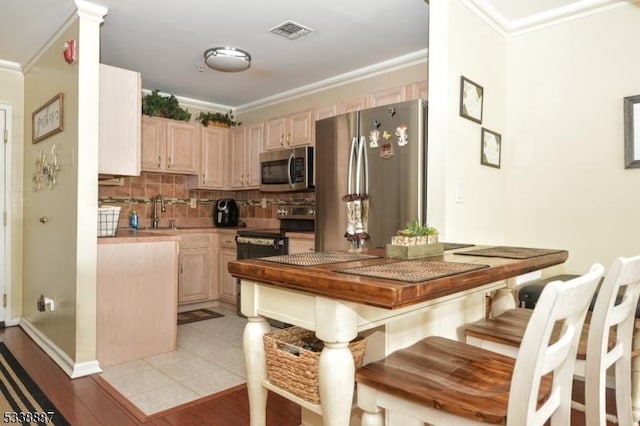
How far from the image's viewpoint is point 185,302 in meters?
4.46

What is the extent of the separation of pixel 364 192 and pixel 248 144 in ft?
8.01

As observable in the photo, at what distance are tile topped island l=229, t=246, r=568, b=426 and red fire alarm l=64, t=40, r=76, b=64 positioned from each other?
213 centimetres

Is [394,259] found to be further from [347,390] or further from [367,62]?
[367,62]

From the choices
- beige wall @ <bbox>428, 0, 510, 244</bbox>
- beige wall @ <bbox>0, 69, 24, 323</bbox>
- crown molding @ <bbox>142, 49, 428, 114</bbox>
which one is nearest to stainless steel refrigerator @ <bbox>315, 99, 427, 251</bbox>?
beige wall @ <bbox>428, 0, 510, 244</bbox>

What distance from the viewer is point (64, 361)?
2783 mm

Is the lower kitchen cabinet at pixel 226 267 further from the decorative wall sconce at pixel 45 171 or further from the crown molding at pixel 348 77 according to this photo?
the decorative wall sconce at pixel 45 171

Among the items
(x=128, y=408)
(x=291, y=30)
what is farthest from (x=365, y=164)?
(x=128, y=408)

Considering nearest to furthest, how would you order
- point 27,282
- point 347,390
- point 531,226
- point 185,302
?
1. point 347,390
2. point 531,226
3. point 27,282
4. point 185,302

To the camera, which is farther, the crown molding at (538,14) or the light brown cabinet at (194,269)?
the light brown cabinet at (194,269)

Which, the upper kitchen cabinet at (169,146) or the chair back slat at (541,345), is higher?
the upper kitchen cabinet at (169,146)

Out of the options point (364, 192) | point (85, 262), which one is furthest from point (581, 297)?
point (85, 262)

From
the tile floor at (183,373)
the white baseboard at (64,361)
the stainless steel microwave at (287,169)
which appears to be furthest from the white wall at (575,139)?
the white baseboard at (64,361)

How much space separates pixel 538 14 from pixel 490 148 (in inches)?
36.3

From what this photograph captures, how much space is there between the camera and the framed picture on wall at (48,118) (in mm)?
2926
